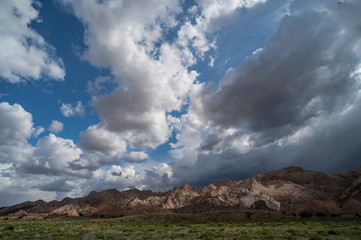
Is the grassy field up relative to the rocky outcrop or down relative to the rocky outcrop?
down

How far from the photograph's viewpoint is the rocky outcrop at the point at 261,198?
262ft

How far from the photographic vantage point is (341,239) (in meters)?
19.7

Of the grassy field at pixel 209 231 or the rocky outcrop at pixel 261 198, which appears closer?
the grassy field at pixel 209 231

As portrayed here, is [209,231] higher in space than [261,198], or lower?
lower

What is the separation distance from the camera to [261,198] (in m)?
98.2

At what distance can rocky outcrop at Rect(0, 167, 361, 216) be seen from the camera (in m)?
79.8

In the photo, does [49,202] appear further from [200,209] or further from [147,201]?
[200,209]

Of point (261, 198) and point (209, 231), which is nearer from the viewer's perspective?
point (209, 231)

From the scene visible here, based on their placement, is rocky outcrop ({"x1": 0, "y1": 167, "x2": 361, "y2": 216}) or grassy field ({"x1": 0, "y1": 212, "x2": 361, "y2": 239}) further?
rocky outcrop ({"x1": 0, "y1": 167, "x2": 361, "y2": 216})

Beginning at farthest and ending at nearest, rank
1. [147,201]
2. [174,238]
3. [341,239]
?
[147,201], [174,238], [341,239]

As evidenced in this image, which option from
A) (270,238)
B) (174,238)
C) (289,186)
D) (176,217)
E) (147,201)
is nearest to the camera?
(270,238)

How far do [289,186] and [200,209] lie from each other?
198 ft

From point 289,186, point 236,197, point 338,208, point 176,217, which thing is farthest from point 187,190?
point 338,208

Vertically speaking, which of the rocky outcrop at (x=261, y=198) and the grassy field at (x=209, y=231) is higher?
the rocky outcrop at (x=261, y=198)
